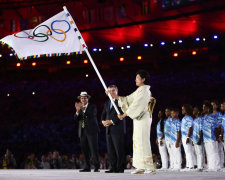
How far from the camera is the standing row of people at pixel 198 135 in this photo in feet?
29.6

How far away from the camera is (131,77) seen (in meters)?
20.7

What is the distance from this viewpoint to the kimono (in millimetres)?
7215

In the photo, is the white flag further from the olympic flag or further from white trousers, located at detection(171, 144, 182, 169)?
white trousers, located at detection(171, 144, 182, 169)

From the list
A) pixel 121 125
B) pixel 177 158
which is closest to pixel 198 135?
pixel 177 158

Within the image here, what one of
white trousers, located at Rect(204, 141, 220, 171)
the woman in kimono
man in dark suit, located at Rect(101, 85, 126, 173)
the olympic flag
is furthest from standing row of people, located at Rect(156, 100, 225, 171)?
the olympic flag

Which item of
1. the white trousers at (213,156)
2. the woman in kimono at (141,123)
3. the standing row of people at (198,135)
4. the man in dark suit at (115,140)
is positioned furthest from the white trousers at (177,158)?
the woman in kimono at (141,123)

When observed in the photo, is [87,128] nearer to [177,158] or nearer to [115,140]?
[115,140]

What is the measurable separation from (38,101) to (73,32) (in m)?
13.9

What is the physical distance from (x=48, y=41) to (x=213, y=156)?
4.01 m

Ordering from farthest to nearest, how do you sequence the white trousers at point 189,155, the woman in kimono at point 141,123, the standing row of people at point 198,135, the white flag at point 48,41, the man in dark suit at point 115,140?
the white trousers at point 189,155 → the standing row of people at point 198,135 → the man in dark suit at point 115,140 → the white flag at point 48,41 → the woman in kimono at point 141,123

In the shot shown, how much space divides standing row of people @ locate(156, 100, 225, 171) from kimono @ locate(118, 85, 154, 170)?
2.18 metres

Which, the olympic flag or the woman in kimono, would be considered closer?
the woman in kimono

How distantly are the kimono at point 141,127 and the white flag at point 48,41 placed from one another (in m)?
1.72

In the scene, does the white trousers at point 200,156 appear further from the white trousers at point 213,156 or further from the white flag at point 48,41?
the white flag at point 48,41
